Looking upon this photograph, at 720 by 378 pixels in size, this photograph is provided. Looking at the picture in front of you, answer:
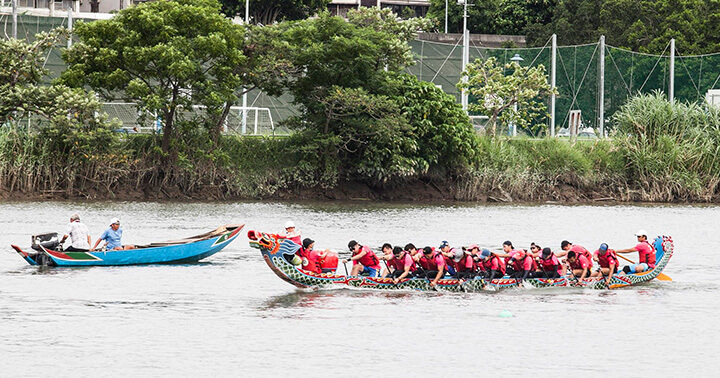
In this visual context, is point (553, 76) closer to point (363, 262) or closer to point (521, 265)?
point (521, 265)

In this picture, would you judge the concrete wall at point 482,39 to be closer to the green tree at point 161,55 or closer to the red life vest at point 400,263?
the green tree at point 161,55

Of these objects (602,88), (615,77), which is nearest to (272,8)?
(615,77)

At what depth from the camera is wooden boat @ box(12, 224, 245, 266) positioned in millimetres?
30672

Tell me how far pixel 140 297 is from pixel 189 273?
4135 mm

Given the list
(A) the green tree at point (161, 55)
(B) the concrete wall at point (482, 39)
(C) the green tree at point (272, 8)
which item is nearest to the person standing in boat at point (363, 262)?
(A) the green tree at point (161, 55)

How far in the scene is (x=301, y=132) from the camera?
2045 inches

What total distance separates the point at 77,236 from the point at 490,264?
12.4 meters

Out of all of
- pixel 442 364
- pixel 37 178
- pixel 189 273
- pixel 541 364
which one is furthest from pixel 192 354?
pixel 37 178

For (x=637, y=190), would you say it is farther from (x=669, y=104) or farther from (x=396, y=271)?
(x=396, y=271)

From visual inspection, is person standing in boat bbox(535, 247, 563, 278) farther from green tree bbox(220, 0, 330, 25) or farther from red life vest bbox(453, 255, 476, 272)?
green tree bbox(220, 0, 330, 25)

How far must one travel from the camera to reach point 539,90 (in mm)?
58000

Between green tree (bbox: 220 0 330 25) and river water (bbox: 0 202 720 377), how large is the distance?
154 ft

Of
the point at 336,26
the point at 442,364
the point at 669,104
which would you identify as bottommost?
the point at 442,364

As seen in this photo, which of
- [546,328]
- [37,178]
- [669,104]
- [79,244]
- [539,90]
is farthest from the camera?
[539,90]
